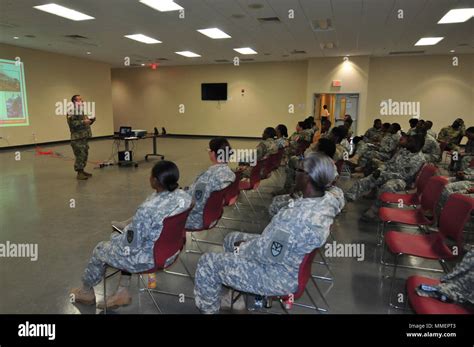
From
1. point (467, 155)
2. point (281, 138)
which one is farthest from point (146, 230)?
point (467, 155)

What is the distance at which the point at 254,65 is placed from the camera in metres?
14.9

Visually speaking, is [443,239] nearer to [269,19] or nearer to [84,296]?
[84,296]

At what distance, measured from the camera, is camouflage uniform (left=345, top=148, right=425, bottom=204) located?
14.4 ft

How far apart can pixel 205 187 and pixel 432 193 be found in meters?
2.25

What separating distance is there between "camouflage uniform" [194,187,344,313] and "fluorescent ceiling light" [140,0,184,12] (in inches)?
221

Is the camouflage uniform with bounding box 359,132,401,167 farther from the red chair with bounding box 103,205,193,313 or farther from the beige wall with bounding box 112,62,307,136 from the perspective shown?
the beige wall with bounding box 112,62,307,136

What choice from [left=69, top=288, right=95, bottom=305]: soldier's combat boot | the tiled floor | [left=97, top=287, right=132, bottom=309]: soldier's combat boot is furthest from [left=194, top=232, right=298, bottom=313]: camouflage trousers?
[left=69, top=288, right=95, bottom=305]: soldier's combat boot

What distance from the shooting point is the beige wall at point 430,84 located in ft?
40.7

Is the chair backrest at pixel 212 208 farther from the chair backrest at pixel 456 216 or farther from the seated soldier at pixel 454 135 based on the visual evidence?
the seated soldier at pixel 454 135

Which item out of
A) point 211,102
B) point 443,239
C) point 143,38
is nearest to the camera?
point 443,239

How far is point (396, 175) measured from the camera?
4.50 metres

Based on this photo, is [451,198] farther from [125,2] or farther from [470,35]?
[470,35]

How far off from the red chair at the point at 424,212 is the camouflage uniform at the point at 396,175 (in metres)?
0.86
